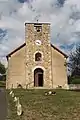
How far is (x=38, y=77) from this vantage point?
55969 millimetres

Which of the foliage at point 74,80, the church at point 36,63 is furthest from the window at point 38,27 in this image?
the foliage at point 74,80

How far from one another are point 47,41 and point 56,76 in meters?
6.75

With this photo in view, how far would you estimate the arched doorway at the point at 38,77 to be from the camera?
2185 inches

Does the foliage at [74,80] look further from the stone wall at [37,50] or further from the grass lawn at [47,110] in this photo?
the grass lawn at [47,110]

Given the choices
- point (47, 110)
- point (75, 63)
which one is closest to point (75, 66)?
point (75, 63)

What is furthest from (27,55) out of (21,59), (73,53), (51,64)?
(73,53)

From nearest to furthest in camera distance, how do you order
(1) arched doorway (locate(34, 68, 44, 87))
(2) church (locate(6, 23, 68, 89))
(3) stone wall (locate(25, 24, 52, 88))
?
1. (2) church (locate(6, 23, 68, 89))
2. (3) stone wall (locate(25, 24, 52, 88))
3. (1) arched doorway (locate(34, 68, 44, 87))

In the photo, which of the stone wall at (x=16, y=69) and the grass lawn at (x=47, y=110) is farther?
the stone wall at (x=16, y=69)

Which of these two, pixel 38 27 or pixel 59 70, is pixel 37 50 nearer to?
pixel 38 27

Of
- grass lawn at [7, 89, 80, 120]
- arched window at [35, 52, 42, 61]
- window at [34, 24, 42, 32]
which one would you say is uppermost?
window at [34, 24, 42, 32]

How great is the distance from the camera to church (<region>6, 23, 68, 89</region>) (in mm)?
54219

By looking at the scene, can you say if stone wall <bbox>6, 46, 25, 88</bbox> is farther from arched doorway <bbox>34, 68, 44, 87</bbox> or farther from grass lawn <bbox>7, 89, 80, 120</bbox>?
grass lawn <bbox>7, 89, 80, 120</bbox>

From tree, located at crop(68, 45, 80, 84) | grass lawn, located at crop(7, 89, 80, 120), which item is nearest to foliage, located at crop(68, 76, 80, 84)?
tree, located at crop(68, 45, 80, 84)

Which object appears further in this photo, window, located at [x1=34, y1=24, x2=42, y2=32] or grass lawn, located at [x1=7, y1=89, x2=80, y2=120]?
window, located at [x1=34, y1=24, x2=42, y2=32]
